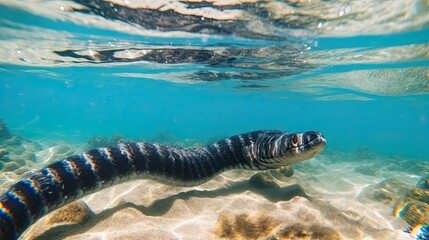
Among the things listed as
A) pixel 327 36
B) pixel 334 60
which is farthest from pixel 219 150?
pixel 334 60

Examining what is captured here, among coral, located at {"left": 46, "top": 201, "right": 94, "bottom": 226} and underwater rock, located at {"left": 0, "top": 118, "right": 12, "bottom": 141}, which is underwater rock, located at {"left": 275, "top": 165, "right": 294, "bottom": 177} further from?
underwater rock, located at {"left": 0, "top": 118, "right": 12, "bottom": 141}

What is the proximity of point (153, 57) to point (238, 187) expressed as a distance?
37.7 feet

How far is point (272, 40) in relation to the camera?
36.5 feet

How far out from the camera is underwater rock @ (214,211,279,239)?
3627mm

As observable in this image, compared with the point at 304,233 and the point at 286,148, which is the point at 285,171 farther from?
the point at 304,233

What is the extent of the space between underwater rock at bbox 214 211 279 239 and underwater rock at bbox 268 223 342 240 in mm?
166

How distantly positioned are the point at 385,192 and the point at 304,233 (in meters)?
6.44

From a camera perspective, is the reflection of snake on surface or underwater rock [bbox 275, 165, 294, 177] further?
underwater rock [bbox 275, 165, 294, 177]

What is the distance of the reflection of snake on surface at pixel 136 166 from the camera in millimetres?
3705

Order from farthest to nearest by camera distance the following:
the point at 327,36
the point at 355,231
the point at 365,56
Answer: the point at 365,56 → the point at 327,36 → the point at 355,231

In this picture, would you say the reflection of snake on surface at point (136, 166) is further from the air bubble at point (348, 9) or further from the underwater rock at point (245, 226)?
the air bubble at point (348, 9)

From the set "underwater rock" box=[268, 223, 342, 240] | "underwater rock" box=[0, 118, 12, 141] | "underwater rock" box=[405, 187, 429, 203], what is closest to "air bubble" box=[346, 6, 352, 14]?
"underwater rock" box=[405, 187, 429, 203]

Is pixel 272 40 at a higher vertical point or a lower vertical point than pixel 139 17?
lower

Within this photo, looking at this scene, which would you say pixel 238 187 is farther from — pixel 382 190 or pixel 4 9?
pixel 4 9
